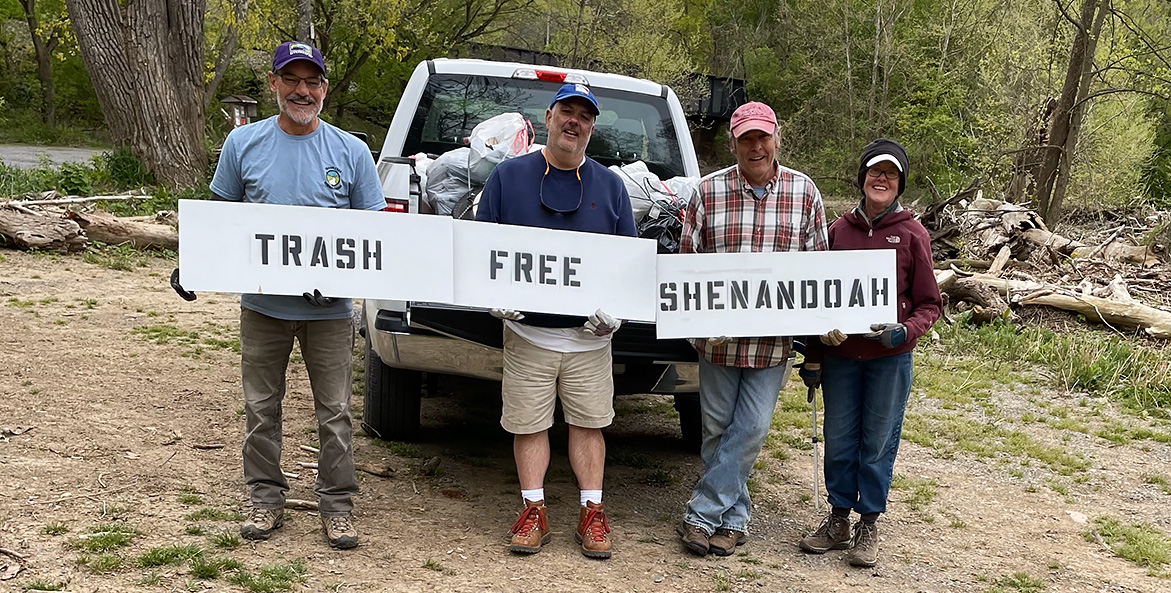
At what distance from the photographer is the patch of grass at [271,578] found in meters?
3.43

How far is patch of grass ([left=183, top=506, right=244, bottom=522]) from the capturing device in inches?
156

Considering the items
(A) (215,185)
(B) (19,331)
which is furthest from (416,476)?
(B) (19,331)

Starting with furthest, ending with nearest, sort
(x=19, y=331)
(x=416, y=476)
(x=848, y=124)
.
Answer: (x=848, y=124) < (x=19, y=331) < (x=416, y=476)

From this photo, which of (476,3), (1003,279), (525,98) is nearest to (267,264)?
(525,98)

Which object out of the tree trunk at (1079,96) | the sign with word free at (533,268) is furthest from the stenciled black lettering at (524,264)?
the tree trunk at (1079,96)

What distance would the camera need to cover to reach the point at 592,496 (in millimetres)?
4129

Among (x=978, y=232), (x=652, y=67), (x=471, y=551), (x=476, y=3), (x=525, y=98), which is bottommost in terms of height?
(x=471, y=551)

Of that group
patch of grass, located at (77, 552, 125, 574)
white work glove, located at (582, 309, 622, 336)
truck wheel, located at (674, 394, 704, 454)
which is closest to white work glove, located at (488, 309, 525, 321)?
white work glove, located at (582, 309, 622, 336)

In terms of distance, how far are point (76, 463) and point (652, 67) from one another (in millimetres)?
23044

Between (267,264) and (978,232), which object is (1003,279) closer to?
(978,232)

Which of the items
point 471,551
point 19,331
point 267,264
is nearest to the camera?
point 267,264

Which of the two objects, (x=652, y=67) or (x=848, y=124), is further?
(x=848, y=124)

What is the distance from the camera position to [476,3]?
95.3ft

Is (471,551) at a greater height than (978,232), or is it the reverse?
(978,232)
